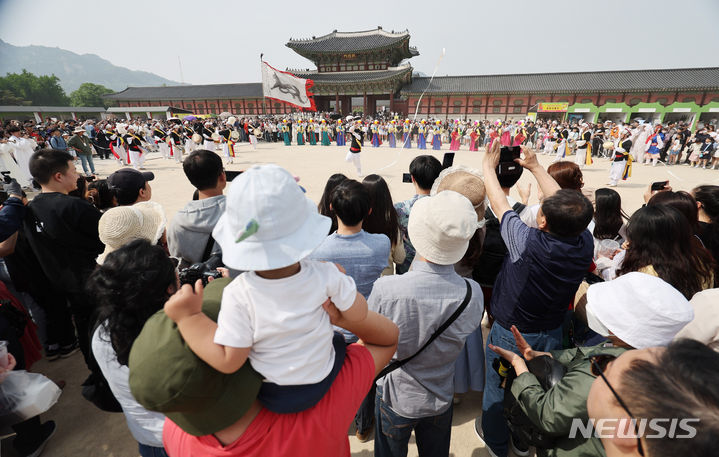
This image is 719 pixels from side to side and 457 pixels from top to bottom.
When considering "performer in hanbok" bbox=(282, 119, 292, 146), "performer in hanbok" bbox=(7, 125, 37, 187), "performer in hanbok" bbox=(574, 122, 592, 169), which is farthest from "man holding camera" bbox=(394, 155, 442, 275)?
"performer in hanbok" bbox=(282, 119, 292, 146)

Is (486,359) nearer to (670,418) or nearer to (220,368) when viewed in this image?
(670,418)

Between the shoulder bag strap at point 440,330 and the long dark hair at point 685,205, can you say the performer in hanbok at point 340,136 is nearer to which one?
the long dark hair at point 685,205

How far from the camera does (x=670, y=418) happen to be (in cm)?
66

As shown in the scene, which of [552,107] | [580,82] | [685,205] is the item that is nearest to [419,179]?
[685,205]

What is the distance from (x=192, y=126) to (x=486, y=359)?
16.5 m

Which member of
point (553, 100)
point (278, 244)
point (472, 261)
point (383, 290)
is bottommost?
point (472, 261)

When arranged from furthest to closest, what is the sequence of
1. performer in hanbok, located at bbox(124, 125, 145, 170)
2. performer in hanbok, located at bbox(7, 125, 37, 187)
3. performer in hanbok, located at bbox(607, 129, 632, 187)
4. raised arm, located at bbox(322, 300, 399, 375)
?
1. performer in hanbok, located at bbox(124, 125, 145, 170)
2. performer in hanbok, located at bbox(7, 125, 37, 187)
3. performer in hanbok, located at bbox(607, 129, 632, 187)
4. raised arm, located at bbox(322, 300, 399, 375)

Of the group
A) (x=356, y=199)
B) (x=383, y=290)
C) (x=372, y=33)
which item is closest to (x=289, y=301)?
(x=383, y=290)

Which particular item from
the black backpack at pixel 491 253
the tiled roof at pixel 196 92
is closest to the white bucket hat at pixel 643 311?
the black backpack at pixel 491 253

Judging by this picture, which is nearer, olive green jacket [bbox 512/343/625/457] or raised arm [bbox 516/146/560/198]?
olive green jacket [bbox 512/343/625/457]

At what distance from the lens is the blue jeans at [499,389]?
1824 millimetres

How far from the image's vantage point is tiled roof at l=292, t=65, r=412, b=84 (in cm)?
2727

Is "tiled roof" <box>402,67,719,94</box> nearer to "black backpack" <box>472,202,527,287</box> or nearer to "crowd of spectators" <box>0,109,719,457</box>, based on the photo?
"black backpack" <box>472,202,527,287</box>

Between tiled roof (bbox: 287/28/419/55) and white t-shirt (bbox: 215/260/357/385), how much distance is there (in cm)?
3268
